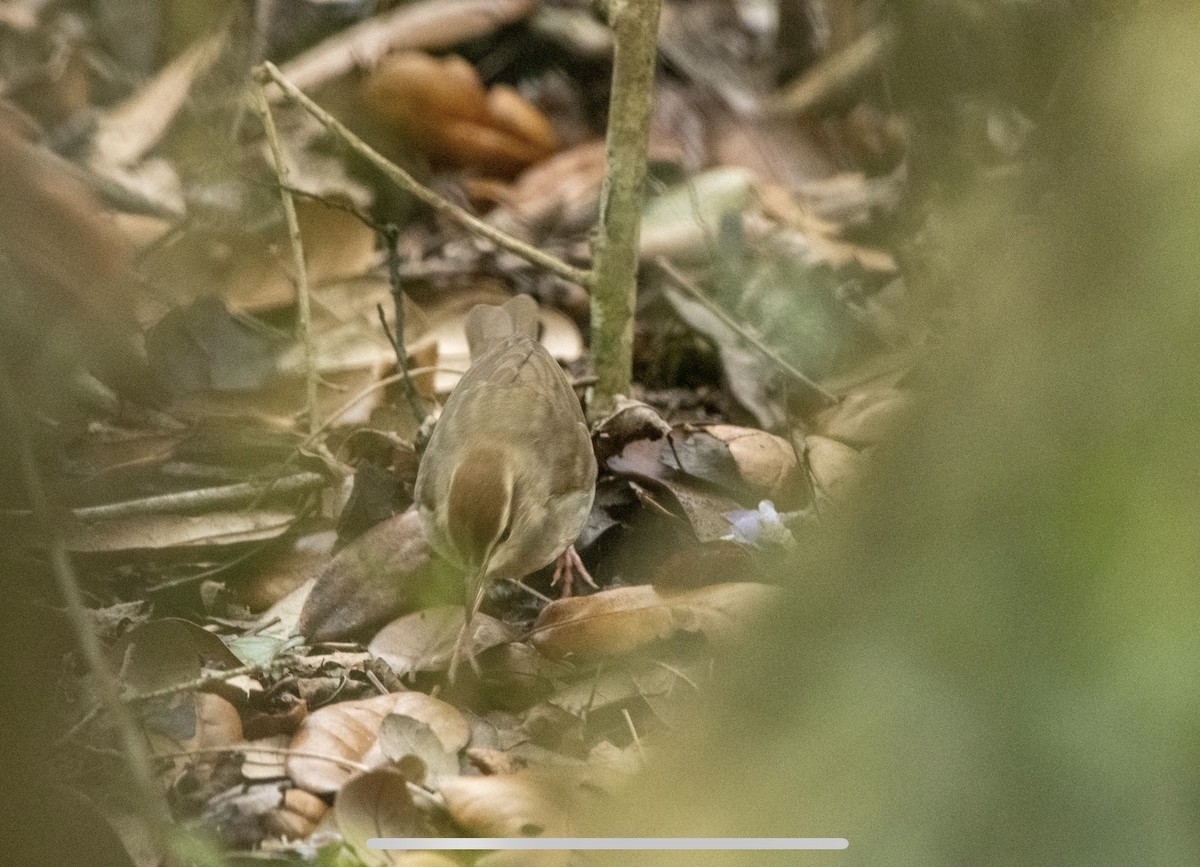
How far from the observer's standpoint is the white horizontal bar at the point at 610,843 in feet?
3.52

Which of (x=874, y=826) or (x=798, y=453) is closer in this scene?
(x=874, y=826)

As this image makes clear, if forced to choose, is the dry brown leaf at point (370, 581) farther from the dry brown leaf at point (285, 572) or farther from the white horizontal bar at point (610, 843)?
the white horizontal bar at point (610, 843)

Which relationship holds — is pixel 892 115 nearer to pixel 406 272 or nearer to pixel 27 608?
pixel 406 272

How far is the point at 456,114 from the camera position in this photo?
2.71 metres

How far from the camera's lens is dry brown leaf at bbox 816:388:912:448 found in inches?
45.6

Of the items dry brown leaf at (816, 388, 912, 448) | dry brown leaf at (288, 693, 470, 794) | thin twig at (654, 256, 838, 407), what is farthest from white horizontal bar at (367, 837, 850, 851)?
thin twig at (654, 256, 838, 407)

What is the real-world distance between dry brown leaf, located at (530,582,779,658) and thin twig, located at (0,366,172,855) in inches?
20.5

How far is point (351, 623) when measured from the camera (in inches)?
60.5

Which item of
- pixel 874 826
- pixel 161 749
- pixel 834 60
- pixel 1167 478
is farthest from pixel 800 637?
pixel 834 60

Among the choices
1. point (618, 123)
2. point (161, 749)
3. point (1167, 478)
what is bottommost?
point (161, 749)

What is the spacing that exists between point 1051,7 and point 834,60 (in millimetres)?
1282

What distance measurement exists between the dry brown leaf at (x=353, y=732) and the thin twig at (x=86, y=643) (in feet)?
0.46

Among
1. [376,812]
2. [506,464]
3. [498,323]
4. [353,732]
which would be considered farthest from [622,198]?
[376,812]

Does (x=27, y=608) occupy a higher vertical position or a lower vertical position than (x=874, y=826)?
higher
